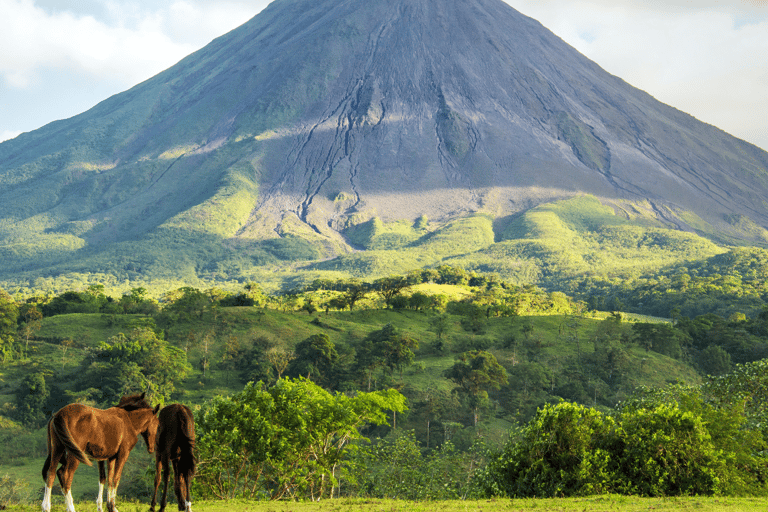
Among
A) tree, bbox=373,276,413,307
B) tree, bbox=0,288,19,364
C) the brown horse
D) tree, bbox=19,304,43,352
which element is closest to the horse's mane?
the brown horse

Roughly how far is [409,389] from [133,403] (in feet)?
150

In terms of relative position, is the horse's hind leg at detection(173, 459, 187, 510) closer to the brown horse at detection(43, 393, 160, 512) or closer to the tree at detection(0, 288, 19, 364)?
the brown horse at detection(43, 393, 160, 512)

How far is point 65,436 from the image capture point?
8.94 m

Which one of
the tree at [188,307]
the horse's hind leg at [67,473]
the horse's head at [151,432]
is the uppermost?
the horse's head at [151,432]

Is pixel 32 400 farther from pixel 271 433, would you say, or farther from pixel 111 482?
pixel 111 482

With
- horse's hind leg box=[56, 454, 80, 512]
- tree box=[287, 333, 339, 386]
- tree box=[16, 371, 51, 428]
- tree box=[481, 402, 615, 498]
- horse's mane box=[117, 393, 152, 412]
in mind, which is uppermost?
horse's mane box=[117, 393, 152, 412]

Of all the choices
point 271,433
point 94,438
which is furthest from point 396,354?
point 94,438

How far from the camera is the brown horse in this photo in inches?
354

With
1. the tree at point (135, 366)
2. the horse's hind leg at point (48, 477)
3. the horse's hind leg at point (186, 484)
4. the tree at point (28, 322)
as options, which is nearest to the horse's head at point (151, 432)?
the horse's hind leg at point (186, 484)

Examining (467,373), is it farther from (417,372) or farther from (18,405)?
(18,405)

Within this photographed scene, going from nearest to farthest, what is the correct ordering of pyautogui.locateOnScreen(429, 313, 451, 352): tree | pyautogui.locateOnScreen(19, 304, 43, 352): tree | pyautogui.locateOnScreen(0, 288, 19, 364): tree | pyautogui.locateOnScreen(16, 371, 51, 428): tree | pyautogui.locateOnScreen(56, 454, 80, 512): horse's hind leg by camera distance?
pyautogui.locateOnScreen(56, 454, 80, 512): horse's hind leg
pyautogui.locateOnScreen(16, 371, 51, 428): tree
pyautogui.locateOnScreen(0, 288, 19, 364): tree
pyautogui.locateOnScreen(19, 304, 43, 352): tree
pyautogui.locateOnScreen(429, 313, 451, 352): tree

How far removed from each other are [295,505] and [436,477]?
606 inches

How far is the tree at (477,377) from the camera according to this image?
2030 inches

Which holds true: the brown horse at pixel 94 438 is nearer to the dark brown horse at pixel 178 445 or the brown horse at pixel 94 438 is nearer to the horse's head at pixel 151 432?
the horse's head at pixel 151 432
